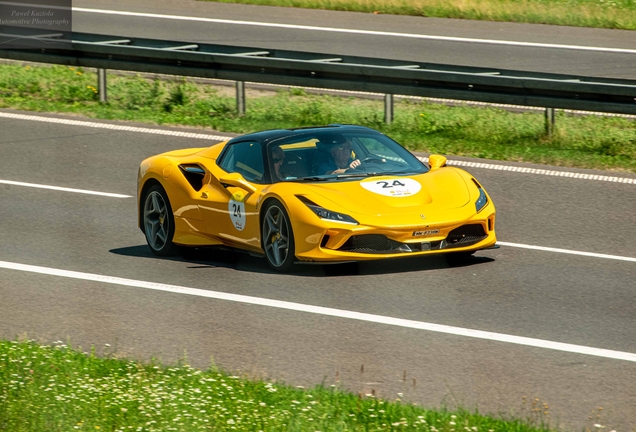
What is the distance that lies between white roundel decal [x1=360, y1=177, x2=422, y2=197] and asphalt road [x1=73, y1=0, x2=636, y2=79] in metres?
10.4

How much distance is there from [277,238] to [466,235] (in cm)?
156

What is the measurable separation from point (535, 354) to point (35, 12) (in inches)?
809

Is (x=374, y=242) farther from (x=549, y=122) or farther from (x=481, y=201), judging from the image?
(x=549, y=122)

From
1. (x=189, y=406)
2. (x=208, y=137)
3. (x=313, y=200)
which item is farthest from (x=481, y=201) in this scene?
(x=208, y=137)

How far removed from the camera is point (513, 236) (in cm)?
1166

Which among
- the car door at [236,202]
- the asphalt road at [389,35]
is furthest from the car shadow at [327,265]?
the asphalt road at [389,35]

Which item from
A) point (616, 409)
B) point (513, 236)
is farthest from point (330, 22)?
point (616, 409)

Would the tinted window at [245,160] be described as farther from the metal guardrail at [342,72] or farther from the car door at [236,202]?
the metal guardrail at [342,72]

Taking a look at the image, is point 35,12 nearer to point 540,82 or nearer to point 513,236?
point 540,82

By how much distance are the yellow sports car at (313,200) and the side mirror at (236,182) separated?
0.04 ft

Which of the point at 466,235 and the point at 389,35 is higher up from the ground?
the point at 389,35

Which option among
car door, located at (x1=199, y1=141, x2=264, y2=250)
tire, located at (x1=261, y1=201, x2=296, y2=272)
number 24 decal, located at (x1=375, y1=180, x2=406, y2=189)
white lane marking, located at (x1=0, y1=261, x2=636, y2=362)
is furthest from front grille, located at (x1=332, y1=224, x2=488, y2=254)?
car door, located at (x1=199, y1=141, x2=264, y2=250)

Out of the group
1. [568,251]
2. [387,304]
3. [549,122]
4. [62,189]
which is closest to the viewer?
[387,304]

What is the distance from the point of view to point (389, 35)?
23.5 meters
